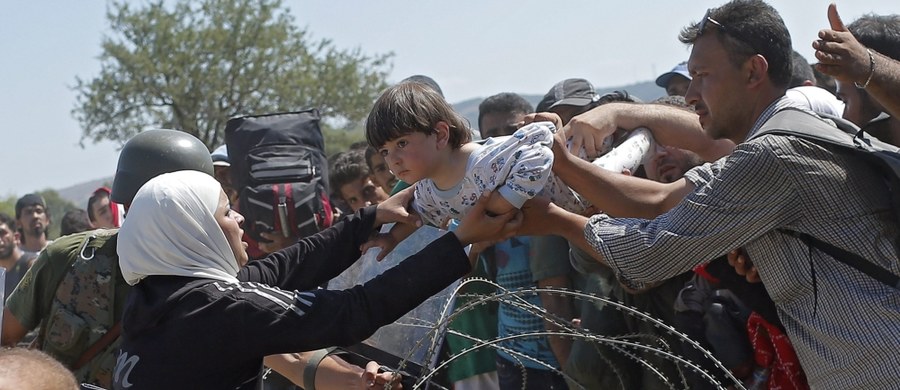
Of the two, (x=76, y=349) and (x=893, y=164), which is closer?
(x=893, y=164)

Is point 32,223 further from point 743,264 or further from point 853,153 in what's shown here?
point 853,153

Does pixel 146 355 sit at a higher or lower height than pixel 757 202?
lower

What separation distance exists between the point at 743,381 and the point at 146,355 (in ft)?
6.53

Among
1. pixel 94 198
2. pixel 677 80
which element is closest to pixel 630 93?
pixel 677 80

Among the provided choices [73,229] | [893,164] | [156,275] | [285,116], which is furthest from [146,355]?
[73,229]

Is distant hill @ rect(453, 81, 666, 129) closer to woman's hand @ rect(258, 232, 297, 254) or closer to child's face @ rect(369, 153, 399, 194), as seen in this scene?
child's face @ rect(369, 153, 399, 194)

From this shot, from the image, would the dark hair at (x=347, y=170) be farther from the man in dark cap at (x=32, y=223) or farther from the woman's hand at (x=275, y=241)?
the man in dark cap at (x=32, y=223)

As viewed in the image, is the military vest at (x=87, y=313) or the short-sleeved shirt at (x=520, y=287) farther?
the short-sleeved shirt at (x=520, y=287)

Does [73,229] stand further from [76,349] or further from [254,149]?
[76,349]

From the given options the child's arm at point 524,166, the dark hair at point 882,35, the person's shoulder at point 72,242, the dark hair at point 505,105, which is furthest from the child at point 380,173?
the dark hair at point 882,35

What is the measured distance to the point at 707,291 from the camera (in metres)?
4.00

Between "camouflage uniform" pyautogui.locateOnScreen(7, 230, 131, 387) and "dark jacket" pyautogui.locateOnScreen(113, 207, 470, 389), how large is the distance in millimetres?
1088

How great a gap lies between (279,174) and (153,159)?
65.6 inches

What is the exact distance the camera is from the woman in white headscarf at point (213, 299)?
10.7ft
